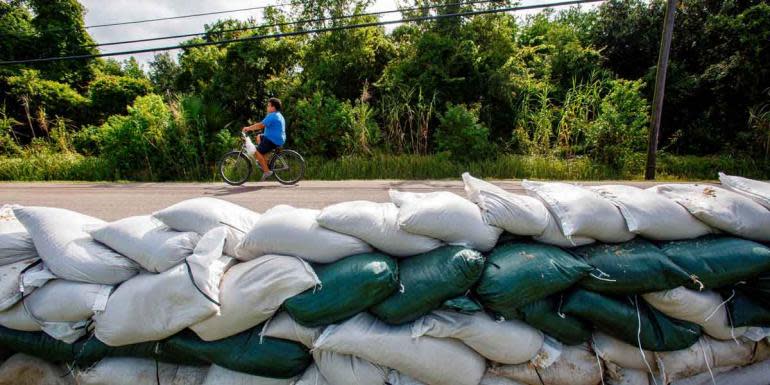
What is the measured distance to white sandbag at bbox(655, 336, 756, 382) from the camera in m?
1.54

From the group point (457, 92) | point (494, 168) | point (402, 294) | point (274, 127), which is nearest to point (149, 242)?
point (402, 294)

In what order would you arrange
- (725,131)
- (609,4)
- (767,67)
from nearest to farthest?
(767,67), (725,131), (609,4)

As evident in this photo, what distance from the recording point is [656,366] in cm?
155

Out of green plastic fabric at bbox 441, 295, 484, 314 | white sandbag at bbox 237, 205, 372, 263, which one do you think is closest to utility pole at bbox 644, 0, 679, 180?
green plastic fabric at bbox 441, 295, 484, 314

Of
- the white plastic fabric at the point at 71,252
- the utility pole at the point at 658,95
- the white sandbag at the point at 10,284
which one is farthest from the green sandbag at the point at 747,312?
the utility pole at the point at 658,95

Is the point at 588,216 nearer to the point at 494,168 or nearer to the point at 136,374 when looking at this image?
the point at 136,374

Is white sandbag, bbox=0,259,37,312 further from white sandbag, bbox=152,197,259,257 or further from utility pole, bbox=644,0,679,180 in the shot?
utility pole, bbox=644,0,679,180

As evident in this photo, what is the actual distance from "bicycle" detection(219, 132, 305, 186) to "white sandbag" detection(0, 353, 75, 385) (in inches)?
180

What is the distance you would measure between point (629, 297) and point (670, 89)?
35.5ft

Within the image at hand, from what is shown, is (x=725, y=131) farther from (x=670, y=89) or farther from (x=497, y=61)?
(x=497, y=61)

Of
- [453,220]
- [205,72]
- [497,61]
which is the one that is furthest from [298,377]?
[205,72]

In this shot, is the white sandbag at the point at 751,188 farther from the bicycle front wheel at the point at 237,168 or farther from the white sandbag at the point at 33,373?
the bicycle front wheel at the point at 237,168

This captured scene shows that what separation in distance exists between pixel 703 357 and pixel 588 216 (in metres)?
0.72

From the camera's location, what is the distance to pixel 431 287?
4.45 feet
